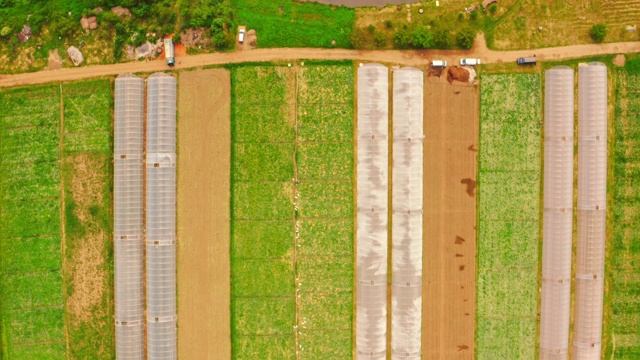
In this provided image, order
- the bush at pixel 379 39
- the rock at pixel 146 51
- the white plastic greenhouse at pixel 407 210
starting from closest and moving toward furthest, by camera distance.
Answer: the white plastic greenhouse at pixel 407 210
the bush at pixel 379 39
the rock at pixel 146 51

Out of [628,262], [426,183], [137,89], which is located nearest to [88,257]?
[137,89]

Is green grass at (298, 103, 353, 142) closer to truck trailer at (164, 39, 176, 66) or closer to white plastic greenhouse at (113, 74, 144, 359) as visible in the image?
truck trailer at (164, 39, 176, 66)

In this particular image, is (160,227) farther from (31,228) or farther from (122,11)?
(122,11)

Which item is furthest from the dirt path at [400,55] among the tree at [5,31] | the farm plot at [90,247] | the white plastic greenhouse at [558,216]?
the tree at [5,31]

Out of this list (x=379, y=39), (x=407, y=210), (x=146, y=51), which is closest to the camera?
(x=407, y=210)

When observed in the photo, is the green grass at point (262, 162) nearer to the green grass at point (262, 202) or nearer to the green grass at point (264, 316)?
the green grass at point (262, 202)

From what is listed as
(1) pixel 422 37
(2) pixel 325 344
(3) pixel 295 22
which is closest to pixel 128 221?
(2) pixel 325 344

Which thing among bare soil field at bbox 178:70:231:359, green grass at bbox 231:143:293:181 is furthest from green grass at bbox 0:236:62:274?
green grass at bbox 231:143:293:181
